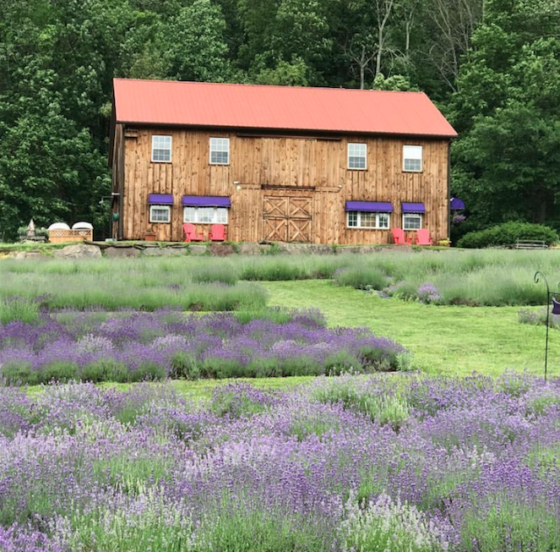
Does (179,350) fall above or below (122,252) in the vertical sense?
below

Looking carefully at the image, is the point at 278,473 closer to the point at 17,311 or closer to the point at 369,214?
the point at 17,311

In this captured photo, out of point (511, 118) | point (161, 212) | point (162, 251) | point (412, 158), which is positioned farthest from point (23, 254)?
point (511, 118)

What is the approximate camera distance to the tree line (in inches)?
1671

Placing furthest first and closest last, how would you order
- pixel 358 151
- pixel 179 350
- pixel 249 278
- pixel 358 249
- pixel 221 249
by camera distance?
pixel 358 151 < pixel 358 249 < pixel 221 249 < pixel 249 278 < pixel 179 350

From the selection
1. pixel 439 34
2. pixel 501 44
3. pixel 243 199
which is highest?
pixel 439 34

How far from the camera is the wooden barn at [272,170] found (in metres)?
35.1

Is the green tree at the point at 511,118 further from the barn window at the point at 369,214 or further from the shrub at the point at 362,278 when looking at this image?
the shrub at the point at 362,278

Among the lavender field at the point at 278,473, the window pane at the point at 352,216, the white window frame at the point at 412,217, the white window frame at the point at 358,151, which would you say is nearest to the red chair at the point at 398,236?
the white window frame at the point at 412,217

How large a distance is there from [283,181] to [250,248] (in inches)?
289

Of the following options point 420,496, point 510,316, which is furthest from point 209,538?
point 510,316

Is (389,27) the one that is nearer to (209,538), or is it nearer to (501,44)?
(501,44)

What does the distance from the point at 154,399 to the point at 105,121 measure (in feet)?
156

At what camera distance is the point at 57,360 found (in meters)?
8.51

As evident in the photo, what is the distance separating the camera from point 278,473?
4402mm
